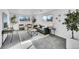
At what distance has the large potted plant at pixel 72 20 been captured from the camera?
3.17 metres

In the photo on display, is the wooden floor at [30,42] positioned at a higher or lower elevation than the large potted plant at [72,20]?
lower

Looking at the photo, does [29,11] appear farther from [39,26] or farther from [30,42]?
[30,42]

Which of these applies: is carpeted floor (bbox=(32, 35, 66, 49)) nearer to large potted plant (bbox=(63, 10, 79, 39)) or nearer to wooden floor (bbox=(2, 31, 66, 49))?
wooden floor (bbox=(2, 31, 66, 49))

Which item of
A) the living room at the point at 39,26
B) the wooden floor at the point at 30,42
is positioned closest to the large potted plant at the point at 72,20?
the living room at the point at 39,26

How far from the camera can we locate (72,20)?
3.19 m

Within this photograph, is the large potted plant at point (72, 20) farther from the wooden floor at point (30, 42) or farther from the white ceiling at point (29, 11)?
the white ceiling at point (29, 11)

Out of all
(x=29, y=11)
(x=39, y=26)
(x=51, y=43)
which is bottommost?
(x=51, y=43)

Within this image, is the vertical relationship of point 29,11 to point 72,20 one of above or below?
above

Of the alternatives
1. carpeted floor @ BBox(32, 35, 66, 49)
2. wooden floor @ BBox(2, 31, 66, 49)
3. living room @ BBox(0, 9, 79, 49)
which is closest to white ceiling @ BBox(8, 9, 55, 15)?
living room @ BBox(0, 9, 79, 49)

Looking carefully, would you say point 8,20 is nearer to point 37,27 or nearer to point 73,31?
point 37,27

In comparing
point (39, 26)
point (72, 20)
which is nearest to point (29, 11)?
point (39, 26)
